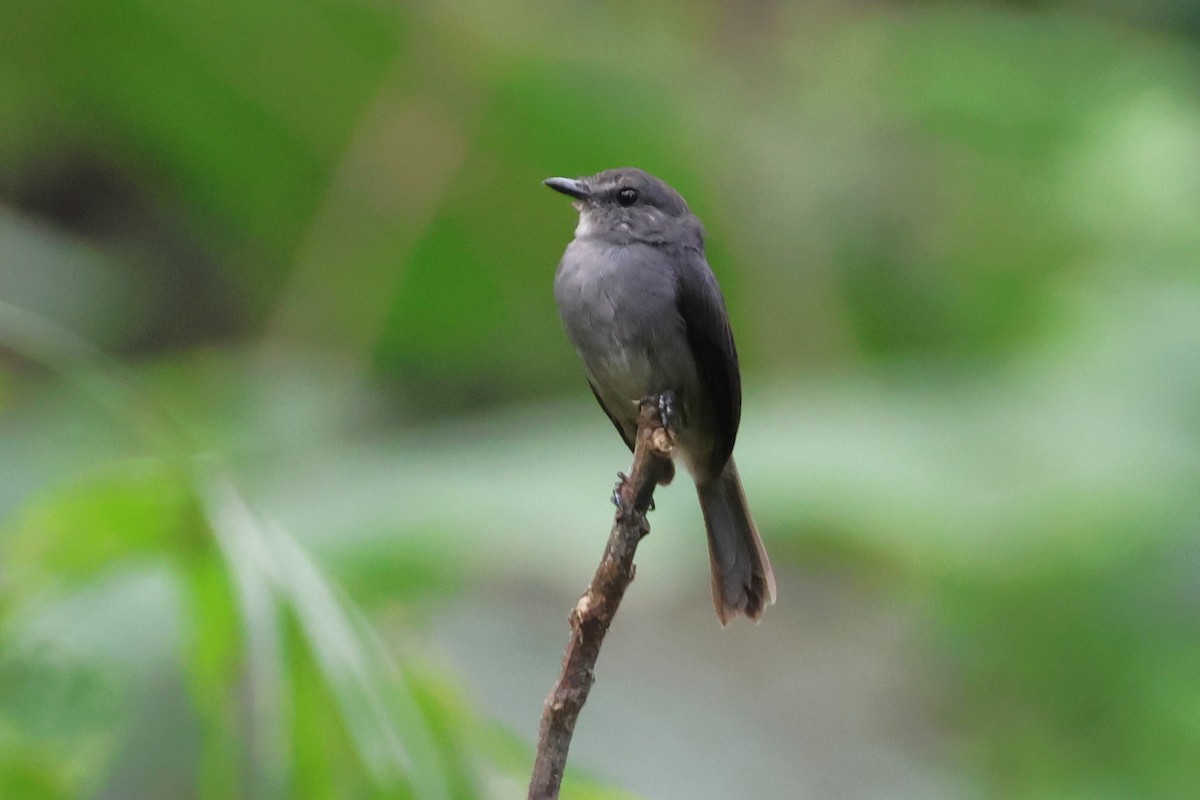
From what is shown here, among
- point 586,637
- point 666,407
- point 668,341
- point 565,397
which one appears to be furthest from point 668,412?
point 565,397

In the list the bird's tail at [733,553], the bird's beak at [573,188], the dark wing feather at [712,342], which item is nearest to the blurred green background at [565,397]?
the bird's tail at [733,553]

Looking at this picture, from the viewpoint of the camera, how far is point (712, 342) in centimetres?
363

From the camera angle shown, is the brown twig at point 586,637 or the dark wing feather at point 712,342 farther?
the dark wing feather at point 712,342

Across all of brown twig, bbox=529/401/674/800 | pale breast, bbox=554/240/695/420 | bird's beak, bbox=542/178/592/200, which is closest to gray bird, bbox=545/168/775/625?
pale breast, bbox=554/240/695/420

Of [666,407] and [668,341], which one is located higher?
[668,341]

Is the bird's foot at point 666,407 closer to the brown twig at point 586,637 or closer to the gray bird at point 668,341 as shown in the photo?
the gray bird at point 668,341

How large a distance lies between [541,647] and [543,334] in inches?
109

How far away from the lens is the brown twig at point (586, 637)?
6.05 ft

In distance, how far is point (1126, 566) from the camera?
5367mm

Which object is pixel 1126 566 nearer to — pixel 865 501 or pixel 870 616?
pixel 865 501

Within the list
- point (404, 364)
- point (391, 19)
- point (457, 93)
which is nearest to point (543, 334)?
point (404, 364)

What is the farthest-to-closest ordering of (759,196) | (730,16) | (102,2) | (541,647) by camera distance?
1. (730,16)
2. (759,196)
3. (102,2)
4. (541,647)

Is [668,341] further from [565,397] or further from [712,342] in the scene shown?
[565,397]

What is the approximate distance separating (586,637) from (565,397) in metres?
5.12
